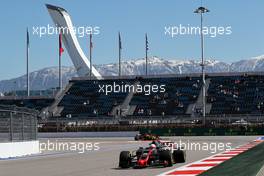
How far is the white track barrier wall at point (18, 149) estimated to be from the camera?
2367cm

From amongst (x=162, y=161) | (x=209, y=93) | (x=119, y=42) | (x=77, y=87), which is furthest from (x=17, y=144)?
(x=119, y=42)

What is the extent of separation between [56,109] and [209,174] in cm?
7151

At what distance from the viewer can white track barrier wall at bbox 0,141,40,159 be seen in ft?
77.7

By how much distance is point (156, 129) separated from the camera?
57.9 m

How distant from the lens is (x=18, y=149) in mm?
25297

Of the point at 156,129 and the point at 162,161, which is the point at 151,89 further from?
the point at 162,161

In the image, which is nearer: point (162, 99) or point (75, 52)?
point (162, 99)

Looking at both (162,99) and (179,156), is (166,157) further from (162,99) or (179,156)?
(162,99)

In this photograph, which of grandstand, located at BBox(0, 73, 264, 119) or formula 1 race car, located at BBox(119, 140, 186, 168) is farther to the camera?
grandstand, located at BBox(0, 73, 264, 119)

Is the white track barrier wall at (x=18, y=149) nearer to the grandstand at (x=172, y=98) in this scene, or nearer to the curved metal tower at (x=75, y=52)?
the grandstand at (x=172, y=98)

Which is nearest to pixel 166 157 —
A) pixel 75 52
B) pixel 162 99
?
pixel 162 99

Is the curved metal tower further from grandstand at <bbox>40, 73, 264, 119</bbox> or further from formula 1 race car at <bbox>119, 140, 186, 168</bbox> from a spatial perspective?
formula 1 race car at <bbox>119, 140, 186, 168</bbox>

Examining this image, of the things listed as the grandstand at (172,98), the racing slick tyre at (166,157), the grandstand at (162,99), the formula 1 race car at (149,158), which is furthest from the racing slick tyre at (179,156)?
the grandstand at (172,98)

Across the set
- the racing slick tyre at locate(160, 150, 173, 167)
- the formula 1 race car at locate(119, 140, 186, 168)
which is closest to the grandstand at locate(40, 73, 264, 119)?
the formula 1 race car at locate(119, 140, 186, 168)
